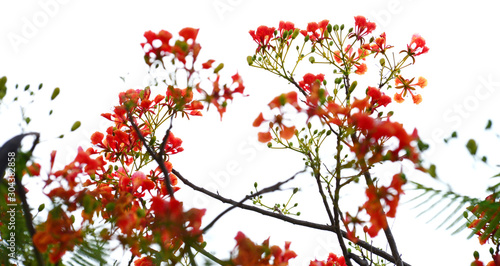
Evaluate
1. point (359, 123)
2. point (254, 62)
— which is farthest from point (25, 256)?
point (254, 62)

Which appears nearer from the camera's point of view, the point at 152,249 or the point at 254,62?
the point at 152,249

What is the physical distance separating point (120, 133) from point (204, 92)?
2.61 ft

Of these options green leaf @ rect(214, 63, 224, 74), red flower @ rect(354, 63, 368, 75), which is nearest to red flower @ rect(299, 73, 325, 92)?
red flower @ rect(354, 63, 368, 75)

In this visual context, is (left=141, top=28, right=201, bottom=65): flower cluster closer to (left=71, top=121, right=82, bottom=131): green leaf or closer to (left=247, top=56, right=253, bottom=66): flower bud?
(left=71, top=121, right=82, bottom=131): green leaf

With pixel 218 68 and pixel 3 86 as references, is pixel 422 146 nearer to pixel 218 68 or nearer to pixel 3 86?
pixel 218 68

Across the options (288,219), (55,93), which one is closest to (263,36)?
(288,219)

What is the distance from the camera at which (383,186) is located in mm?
982

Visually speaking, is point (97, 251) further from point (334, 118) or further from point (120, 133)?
point (120, 133)

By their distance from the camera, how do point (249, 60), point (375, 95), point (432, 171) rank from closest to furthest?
point (432, 171) → point (375, 95) → point (249, 60)

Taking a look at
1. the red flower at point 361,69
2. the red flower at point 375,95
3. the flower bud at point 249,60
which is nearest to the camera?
the red flower at point 375,95

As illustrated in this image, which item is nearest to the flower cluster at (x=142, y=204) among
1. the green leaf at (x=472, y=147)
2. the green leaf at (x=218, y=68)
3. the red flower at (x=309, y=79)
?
the green leaf at (x=218, y=68)

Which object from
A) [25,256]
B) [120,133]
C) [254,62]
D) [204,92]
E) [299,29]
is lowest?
[25,256]

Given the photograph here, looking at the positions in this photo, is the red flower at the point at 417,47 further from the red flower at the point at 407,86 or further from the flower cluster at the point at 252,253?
the flower cluster at the point at 252,253

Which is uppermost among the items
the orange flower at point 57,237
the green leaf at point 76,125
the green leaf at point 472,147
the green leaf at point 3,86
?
the green leaf at point 3,86
